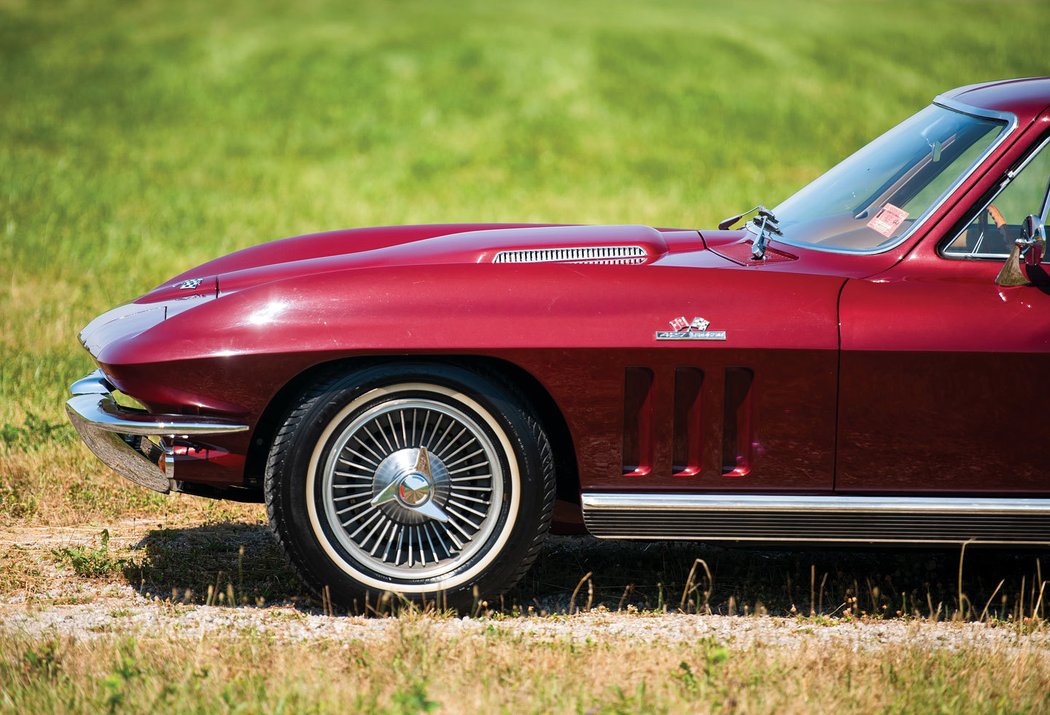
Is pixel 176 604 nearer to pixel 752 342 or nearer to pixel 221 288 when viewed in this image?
pixel 221 288

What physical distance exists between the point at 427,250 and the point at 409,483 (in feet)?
3.13

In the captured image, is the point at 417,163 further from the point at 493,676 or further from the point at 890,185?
the point at 493,676

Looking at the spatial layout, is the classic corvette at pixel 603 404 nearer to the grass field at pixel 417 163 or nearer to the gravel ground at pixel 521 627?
the gravel ground at pixel 521 627

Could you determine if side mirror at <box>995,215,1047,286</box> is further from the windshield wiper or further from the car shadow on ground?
the car shadow on ground

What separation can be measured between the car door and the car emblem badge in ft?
1.38

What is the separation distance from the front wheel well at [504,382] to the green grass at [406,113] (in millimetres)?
4080

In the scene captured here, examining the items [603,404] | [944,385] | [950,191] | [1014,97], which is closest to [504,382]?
[603,404]

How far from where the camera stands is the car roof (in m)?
4.41

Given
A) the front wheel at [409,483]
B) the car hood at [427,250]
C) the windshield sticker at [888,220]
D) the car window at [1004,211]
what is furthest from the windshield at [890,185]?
the front wheel at [409,483]

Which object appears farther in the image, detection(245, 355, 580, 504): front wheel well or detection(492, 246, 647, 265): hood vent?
detection(492, 246, 647, 265): hood vent

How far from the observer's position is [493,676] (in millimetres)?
3652

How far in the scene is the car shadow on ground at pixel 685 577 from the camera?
4.50 meters

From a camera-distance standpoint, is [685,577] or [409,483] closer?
[409,483]

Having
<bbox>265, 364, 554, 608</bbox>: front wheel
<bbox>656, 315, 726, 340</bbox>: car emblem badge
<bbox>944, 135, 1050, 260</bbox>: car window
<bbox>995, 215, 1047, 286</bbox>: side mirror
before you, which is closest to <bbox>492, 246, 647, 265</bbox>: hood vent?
<bbox>656, 315, 726, 340</bbox>: car emblem badge
